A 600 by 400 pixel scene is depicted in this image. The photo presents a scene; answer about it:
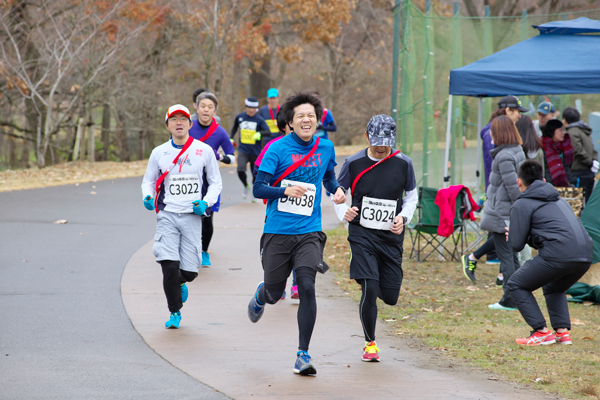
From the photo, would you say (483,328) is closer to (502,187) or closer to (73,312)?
(502,187)

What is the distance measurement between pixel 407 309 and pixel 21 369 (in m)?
3.83

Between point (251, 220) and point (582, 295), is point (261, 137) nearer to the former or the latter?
point (251, 220)

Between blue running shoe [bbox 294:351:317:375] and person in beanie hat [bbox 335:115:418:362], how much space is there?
0.57 m

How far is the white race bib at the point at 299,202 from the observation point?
5.04 m

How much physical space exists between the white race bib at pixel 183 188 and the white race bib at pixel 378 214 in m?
1.60

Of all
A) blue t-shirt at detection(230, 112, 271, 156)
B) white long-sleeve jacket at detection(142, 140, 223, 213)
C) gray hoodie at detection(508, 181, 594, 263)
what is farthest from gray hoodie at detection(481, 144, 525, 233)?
blue t-shirt at detection(230, 112, 271, 156)

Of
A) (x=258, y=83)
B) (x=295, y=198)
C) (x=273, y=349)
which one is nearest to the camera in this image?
(x=295, y=198)

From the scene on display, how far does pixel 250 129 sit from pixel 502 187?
664cm

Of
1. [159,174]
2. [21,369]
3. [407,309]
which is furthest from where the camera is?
[407,309]

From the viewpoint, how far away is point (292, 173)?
5074mm

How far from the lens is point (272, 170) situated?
5012mm

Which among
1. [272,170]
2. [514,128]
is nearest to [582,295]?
[514,128]

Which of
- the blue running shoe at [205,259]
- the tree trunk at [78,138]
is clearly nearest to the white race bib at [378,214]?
the blue running shoe at [205,259]

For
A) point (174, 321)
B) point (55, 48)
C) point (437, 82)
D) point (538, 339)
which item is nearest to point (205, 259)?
point (174, 321)
